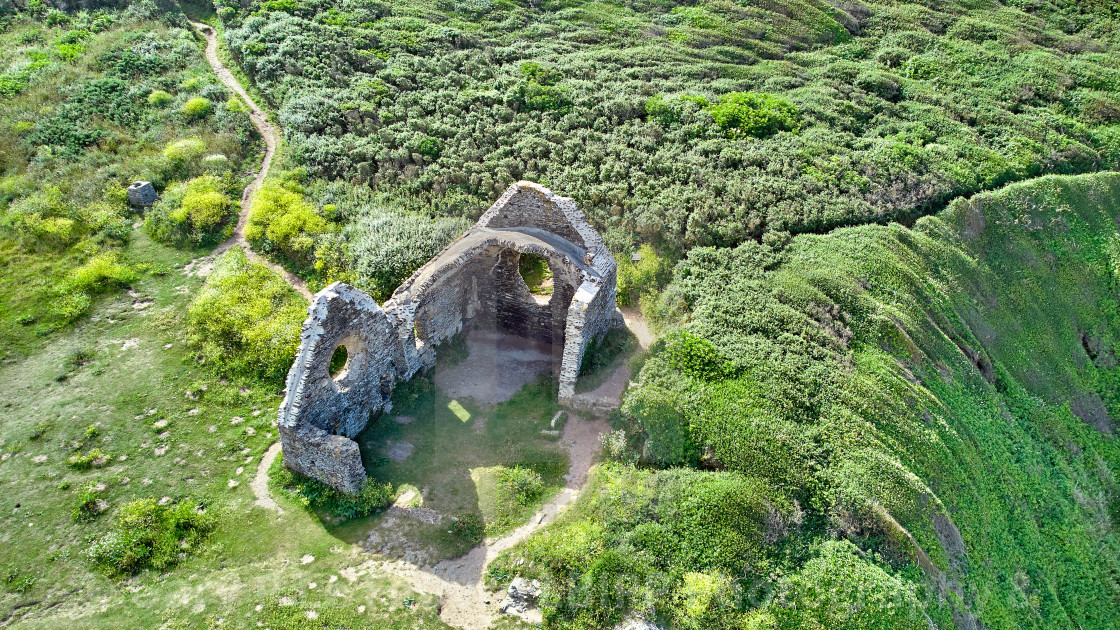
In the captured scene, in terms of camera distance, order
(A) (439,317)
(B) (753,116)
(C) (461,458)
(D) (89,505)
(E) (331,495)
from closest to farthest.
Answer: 1. (D) (89,505)
2. (E) (331,495)
3. (C) (461,458)
4. (A) (439,317)
5. (B) (753,116)

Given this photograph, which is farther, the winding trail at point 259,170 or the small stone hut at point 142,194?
the small stone hut at point 142,194

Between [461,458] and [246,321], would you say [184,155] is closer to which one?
[246,321]

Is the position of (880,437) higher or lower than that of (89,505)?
higher

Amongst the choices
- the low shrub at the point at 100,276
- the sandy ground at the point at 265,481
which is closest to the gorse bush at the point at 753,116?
the sandy ground at the point at 265,481

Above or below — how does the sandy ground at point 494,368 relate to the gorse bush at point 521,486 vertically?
above

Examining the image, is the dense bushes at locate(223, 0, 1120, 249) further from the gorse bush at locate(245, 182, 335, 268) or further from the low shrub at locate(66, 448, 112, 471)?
the low shrub at locate(66, 448, 112, 471)

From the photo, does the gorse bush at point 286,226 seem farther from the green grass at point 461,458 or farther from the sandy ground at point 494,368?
the green grass at point 461,458

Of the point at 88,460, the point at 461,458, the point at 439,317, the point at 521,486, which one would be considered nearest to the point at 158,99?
the point at 88,460
